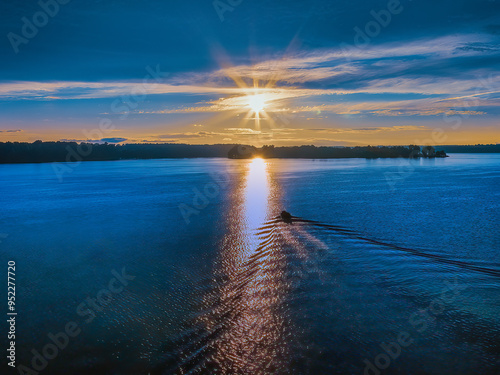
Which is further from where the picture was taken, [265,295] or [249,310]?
[265,295]

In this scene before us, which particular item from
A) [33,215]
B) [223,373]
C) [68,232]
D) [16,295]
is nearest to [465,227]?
[223,373]

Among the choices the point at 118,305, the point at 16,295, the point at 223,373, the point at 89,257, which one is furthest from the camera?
the point at 89,257

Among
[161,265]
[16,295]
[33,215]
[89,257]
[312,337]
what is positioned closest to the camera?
Answer: [312,337]

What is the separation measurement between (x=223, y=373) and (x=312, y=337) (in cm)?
237

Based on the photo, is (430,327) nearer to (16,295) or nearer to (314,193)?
(16,295)

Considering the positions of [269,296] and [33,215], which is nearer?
A: [269,296]

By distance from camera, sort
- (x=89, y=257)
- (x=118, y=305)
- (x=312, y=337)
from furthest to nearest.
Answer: (x=89, y=257), (x=118, y=305), (x=312, y=337)

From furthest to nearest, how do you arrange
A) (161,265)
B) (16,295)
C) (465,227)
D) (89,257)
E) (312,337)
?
(465,227), (89,257), (161,265), (16,295), (312,337)

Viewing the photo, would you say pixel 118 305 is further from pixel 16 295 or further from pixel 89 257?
pixel 89 257

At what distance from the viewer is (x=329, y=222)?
69.3ft

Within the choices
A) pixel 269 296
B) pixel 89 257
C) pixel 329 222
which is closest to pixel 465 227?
pixel 329 222

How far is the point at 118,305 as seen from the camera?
10.1 metres

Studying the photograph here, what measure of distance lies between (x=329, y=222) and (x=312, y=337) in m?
13.4

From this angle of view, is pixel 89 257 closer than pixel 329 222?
Yes
